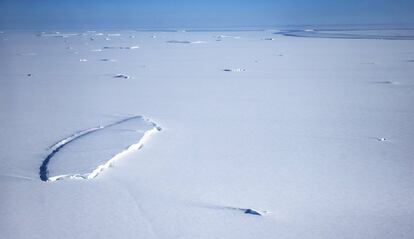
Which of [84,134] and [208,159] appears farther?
[84,134]

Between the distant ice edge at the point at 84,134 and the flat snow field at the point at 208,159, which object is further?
the distant ice edge at the point at 84,134

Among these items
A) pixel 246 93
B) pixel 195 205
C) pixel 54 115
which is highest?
pixel 246 93

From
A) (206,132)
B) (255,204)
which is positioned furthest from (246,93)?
(255,204)

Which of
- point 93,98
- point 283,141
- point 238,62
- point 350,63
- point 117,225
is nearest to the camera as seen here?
point 117,225

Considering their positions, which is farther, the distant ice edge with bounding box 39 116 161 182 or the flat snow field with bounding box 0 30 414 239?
the distant ice edge with bounding box 39 116 161 182

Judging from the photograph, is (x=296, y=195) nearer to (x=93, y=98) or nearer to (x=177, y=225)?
(x=177, y=225)

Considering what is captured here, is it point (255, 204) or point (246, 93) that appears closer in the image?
point (255, 204)

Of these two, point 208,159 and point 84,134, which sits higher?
point 84,134

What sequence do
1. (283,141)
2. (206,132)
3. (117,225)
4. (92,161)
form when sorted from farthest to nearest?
(206,132) < (283,141) < (92,161) < (117,225)
